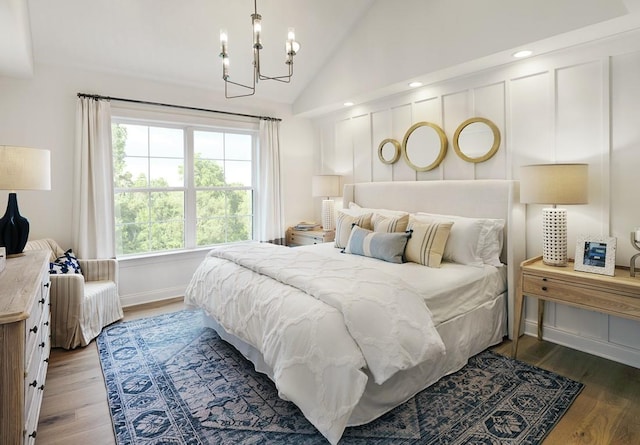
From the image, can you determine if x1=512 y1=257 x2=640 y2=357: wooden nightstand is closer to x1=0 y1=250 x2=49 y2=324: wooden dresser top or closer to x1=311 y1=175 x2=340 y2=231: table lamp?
x1=311 y1=175 x2=340 y2=231: table lamp

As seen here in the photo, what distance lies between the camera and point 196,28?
367cm

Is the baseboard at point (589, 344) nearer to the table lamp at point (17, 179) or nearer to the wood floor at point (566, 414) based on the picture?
the wood floor at point (566, 414)

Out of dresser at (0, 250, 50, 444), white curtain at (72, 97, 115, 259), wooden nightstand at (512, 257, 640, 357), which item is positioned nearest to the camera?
dresser at (0, 250, 50, 444)

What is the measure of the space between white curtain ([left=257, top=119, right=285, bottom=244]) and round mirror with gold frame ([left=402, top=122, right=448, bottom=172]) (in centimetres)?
184

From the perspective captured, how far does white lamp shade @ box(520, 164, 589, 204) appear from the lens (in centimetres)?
248

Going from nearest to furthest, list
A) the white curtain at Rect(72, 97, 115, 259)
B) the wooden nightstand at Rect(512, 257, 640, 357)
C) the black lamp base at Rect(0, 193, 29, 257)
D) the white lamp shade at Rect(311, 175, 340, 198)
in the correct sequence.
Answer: the wooden nightstand at Rect(512, 257, 640, 357), the black lamp base at Rect(0, 193, 29, 257), the white curtain at Rect(72, 97, 115, 259), the white lamp shade at Rect(311, 175, 340, 198)

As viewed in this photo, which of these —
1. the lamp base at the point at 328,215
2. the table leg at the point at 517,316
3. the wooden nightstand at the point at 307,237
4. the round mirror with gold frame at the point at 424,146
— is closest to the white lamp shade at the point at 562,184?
the table leg at the point at 517,316

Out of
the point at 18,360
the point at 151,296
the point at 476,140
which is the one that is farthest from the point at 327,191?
the point at 18,360

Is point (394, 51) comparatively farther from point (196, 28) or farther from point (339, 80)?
point (196, 28)

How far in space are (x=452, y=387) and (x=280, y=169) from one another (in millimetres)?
3597

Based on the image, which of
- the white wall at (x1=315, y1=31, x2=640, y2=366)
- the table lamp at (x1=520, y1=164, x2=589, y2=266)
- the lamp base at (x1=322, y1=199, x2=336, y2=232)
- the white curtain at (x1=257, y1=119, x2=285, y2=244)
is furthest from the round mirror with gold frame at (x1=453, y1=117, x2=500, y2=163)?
the white curtain at (x1=257, y1=119, x2=285, y2=244)

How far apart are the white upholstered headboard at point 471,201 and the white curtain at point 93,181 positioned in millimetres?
2938

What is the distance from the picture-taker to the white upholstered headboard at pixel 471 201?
300 centimetres

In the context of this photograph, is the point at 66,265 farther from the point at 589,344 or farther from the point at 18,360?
the point at 589,344
